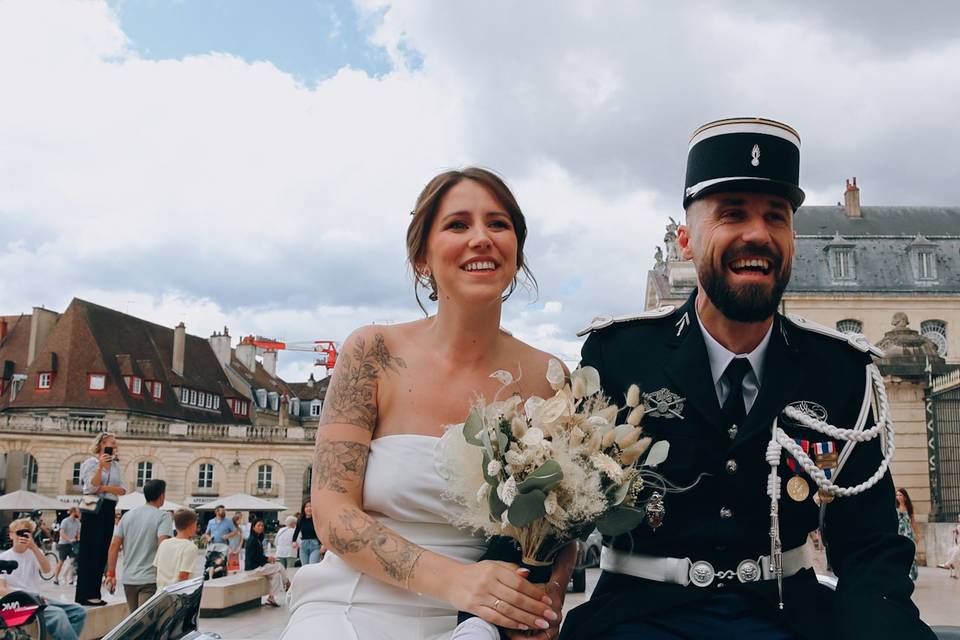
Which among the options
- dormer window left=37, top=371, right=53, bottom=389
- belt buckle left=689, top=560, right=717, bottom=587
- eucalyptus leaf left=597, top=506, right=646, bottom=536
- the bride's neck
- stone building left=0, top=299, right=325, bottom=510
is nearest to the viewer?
eucalyptus leaf left=597, top=506, right=646, bottom=536

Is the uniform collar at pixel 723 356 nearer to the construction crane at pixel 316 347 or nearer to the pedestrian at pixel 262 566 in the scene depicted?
the pedestrian at pixel 262 566

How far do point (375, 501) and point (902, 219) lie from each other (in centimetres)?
4964

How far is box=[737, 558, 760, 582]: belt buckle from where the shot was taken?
2576mm

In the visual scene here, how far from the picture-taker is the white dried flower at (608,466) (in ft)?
7.27

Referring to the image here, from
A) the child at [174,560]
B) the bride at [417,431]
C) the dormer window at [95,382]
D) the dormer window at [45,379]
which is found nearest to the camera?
the bride at [417,431]

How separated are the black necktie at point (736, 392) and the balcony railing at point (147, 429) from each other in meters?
41.9

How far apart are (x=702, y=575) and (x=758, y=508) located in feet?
0.89

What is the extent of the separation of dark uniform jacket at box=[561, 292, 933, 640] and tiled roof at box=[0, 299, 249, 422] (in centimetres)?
4994

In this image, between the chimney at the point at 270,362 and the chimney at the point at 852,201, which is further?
the chimney at the point at 270,362

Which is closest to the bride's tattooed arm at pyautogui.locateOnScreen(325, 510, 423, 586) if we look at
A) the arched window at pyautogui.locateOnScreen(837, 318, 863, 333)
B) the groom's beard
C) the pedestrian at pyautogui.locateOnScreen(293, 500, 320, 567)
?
the groom's beard

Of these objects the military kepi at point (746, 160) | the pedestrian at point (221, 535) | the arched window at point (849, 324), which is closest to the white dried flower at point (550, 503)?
the military kepi at point (746, 160)

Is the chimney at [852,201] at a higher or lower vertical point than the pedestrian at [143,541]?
higher

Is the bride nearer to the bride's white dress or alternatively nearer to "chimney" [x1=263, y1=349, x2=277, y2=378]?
the bride's white dress

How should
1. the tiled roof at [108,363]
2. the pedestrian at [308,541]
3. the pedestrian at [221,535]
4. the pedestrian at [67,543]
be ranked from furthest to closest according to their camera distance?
the tiled roof at [108,363] < the pedestrian at [67,543] < the pedestrian at [221,535] < the pedestrian at [308,541]
